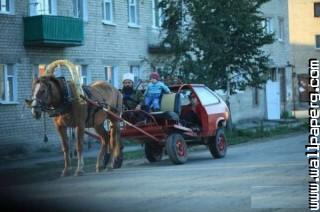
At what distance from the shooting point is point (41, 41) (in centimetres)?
2244

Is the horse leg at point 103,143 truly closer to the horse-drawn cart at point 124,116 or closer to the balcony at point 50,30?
the horse-drawn cart at point 124,116

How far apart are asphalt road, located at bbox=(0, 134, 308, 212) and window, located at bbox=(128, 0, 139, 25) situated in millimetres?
14093

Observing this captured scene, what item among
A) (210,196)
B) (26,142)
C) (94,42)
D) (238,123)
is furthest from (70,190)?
(238,123)

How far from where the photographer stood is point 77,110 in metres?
14.4

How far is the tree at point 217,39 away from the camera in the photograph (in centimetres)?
2422

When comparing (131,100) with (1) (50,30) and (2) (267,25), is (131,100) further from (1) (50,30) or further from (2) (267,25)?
(2) (267,25)

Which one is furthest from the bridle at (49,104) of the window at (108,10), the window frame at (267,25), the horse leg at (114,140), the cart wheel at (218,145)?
the window at (108,10)

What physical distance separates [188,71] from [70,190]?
12799mm

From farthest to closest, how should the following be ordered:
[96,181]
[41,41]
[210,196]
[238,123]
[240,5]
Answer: [238,123], [240,5], [41,41], [96,181], [210,196]

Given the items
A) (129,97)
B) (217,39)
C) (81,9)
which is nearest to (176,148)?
(129,97)

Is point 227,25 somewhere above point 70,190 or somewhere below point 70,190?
above

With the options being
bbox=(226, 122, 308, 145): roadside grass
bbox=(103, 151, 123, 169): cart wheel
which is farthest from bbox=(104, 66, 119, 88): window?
bbox=(103, 151, 123, 169): cart wheel

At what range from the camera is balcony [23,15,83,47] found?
22.3m

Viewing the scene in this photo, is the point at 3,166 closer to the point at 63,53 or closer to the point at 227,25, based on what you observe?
the point at 63,53
